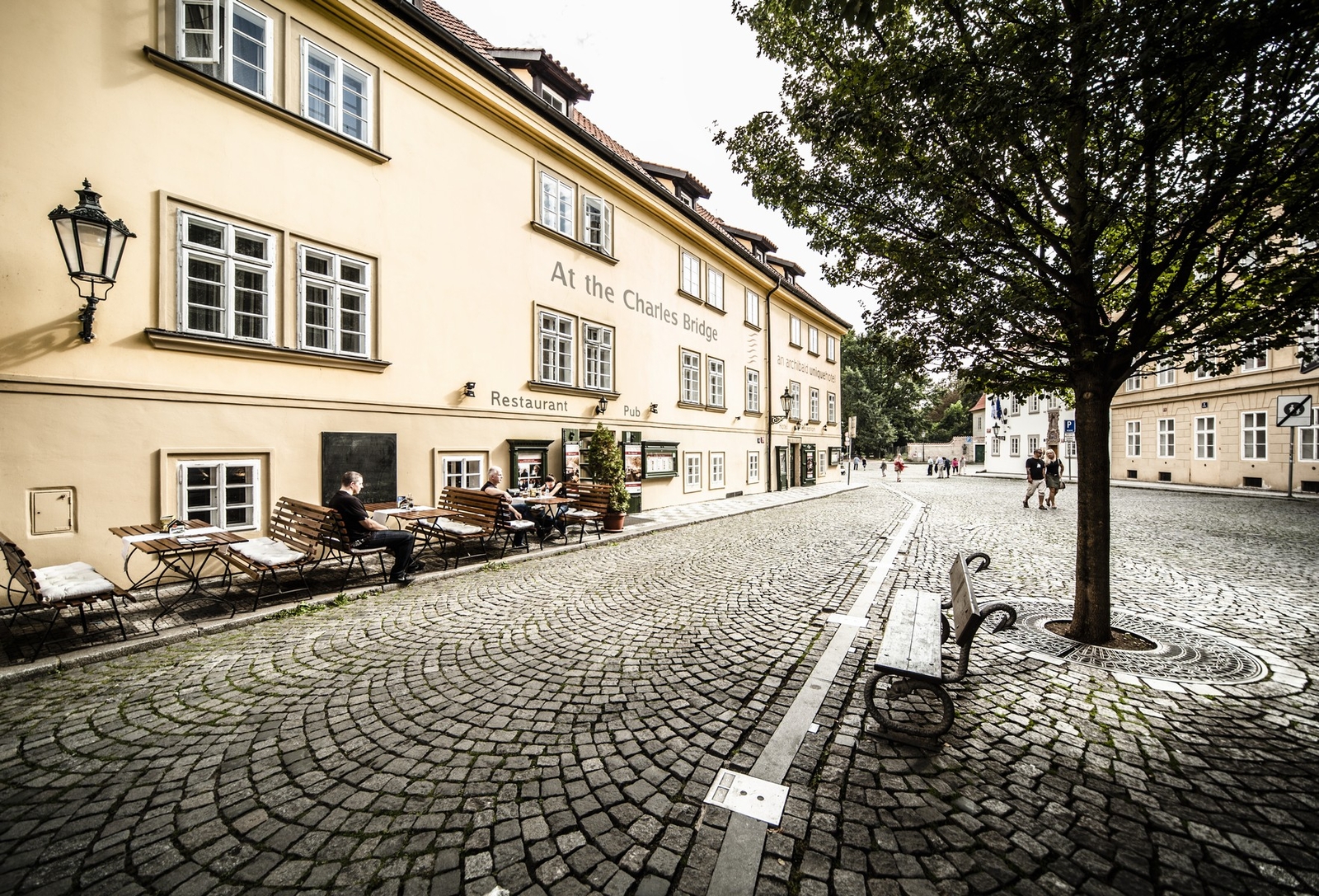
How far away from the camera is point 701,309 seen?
1888 centimetres

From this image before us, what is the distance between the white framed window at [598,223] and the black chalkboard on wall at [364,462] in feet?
25.2

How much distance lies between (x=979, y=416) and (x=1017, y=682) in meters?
73.1

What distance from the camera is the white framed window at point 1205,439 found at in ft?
76.3

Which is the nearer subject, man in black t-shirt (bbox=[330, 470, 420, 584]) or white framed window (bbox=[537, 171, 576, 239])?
man in black t-shirt (bbox=[330, 470, 420, 584])

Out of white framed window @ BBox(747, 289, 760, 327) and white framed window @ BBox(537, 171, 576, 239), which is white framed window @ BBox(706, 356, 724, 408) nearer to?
white framed window @ BBox(747, 289, 760, 327)

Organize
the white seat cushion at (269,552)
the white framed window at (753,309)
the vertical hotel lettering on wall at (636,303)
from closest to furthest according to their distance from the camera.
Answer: the white seat cushion at (269,552), the vertical hotel lettering on wall at (636,303), the white framed window at (753,309)

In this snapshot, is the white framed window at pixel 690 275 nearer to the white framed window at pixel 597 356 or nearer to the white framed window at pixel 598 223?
the white framed window at pixel 598 223

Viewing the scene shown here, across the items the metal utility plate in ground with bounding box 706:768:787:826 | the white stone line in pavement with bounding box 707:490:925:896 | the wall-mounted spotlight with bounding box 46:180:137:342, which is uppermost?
the wall-mounted spotlight with bounding box 46:180:137:342

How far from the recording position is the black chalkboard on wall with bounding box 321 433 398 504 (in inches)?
333

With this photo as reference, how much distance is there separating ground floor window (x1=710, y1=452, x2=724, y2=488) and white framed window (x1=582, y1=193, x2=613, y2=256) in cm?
839

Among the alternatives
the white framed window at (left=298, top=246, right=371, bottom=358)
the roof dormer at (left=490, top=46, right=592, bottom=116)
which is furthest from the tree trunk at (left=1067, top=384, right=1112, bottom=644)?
the roof dormer at (left=490, top=46, right=592, bottom=116)

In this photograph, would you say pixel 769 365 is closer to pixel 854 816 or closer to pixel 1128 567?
pixel 1128 567

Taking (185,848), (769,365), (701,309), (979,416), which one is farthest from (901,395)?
(185,848)

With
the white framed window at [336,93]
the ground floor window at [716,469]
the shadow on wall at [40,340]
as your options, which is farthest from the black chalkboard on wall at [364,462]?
the ground floor window at [716,469]
